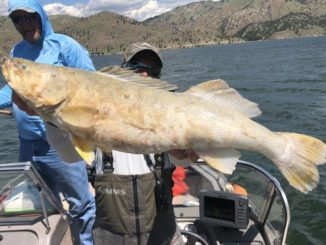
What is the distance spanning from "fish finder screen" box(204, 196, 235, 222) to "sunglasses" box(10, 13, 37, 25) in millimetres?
3257

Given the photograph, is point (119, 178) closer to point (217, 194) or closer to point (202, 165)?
point (217, 194)

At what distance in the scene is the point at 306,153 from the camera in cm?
312

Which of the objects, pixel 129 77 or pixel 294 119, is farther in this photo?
pixel 294 119

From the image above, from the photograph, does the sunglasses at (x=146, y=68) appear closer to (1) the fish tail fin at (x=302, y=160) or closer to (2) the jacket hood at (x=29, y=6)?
(2) the jacket hood at (x=29, y=6)

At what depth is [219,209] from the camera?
6.27 m

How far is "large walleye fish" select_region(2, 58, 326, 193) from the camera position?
2947 mm

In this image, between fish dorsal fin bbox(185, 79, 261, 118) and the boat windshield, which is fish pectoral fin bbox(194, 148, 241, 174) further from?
the boat windshield

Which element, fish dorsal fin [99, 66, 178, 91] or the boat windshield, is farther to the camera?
the boat windshield

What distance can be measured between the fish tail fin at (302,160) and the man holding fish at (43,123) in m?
2.69

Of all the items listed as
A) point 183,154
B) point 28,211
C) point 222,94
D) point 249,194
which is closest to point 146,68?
point 183,154

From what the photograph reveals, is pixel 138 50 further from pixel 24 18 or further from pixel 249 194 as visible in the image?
pixel 249 194

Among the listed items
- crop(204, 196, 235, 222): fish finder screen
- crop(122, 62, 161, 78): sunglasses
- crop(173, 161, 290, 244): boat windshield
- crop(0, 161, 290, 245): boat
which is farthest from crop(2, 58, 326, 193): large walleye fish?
crop(204, 196, 235, 222): fish finder screen

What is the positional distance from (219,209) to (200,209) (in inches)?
10.6

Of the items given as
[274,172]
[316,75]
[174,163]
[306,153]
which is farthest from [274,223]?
[316,75]
